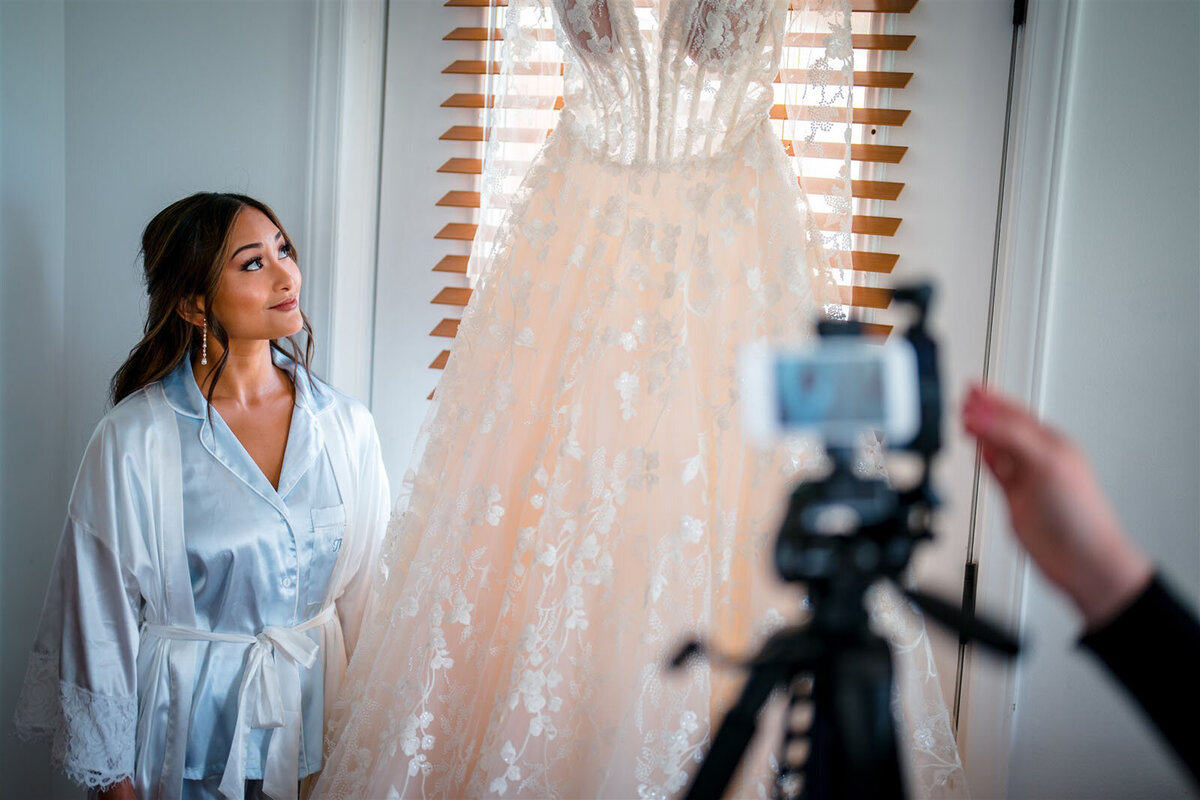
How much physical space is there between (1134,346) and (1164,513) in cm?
23

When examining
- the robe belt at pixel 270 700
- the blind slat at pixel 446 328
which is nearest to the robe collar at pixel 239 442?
the robe belt at pixel 270 700

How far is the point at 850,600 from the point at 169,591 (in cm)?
95

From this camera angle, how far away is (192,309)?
1140 millimetres

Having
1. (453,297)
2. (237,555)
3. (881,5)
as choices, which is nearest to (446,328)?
(453,297)

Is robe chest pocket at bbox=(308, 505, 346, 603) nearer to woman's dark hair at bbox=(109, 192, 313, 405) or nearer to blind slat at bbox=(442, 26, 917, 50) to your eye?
woman's dark hair at bbox=(109, 192, 313, 405)

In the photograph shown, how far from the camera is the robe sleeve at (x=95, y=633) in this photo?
1027 mm

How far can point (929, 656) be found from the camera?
93cm

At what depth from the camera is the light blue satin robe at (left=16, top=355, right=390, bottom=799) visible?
3.42 feet

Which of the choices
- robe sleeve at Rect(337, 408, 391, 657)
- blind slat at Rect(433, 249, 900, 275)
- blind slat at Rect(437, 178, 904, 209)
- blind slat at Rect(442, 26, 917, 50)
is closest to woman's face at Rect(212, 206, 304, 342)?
robe sleeve at Rect(337, 408, 391, 657)

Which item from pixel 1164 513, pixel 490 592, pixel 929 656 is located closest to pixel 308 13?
pixel 490 592

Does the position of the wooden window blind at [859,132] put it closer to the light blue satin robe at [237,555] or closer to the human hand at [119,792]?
the light blue satin robe at [237,555]

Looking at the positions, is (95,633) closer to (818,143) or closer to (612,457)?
(612,457)

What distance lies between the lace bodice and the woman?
0.52 metres

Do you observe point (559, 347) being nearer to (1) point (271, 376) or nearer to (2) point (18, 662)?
(1) point (271, 376)
